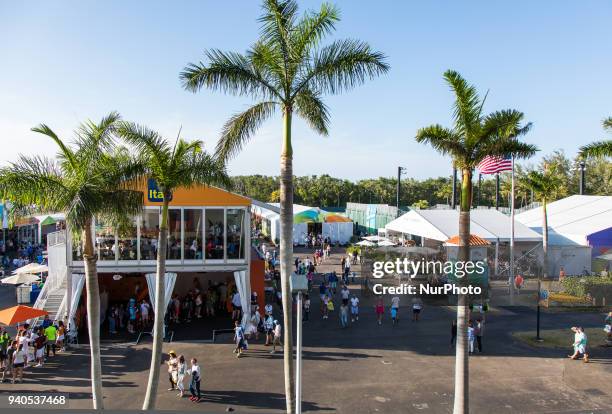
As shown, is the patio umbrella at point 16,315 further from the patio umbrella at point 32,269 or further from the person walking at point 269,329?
the patio umbrella at point 32,269

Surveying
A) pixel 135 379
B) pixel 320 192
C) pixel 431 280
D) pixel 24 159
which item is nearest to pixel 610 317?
pixel 431 280

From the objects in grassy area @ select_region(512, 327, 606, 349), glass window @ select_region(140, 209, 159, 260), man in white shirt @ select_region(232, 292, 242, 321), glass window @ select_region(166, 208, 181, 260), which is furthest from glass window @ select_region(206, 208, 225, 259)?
grassy area @ select_region(512, 327, 606, 349)

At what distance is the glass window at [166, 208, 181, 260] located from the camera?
1973 centimetres

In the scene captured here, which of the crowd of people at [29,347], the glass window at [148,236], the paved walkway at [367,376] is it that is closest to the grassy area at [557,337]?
the paved walkway at [367,376]

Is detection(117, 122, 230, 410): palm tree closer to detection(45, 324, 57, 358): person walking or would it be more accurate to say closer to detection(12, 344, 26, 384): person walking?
detection(12, 344, 26, 384): person walking

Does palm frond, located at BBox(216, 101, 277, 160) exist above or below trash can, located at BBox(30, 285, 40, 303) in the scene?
above

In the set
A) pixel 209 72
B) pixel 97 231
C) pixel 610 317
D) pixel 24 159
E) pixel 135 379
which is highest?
pixel 209 72

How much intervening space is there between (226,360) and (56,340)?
584 cm

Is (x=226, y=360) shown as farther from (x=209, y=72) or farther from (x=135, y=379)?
(x=209, y=72)

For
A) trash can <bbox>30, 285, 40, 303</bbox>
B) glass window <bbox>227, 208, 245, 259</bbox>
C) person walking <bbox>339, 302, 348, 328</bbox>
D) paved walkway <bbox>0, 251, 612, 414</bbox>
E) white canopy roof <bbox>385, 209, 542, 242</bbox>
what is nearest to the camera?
paved walkway <bbox>0, 251, 612, 414</bbox>

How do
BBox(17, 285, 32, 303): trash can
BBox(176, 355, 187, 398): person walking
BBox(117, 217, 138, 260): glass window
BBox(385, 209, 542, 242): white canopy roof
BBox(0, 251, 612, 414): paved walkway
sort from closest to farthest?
1. BBox(0, 251, 612, 414): paved walkway
2. BBox(176, 355, 187, 398): person walking
3. BBox(117, 217, 138, 260): glass window
4. BBox(17, 285, 32, 303): trash can
5. BBox(385, 209, 542, 242): white canopy roof

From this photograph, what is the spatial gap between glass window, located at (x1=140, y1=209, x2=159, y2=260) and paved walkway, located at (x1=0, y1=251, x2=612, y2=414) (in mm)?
3641

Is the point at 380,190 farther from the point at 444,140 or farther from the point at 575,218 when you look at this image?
the point at 444,140

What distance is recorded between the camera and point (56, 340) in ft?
55.6
